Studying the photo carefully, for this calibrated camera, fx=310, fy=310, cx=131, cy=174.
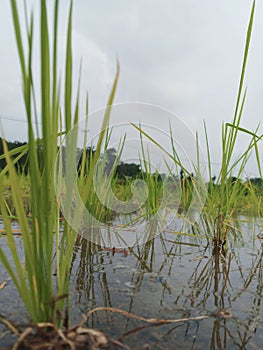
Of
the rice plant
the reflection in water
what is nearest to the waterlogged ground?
the reflection in water

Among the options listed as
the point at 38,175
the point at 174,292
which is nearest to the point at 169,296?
the point at 174,292

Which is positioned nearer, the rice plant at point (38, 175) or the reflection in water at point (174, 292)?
the rice plant at point (38, 175)

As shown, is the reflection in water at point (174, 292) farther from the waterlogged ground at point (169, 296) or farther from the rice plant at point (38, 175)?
the rice plant at point (38, 175)

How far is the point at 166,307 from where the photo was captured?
0.65 meters

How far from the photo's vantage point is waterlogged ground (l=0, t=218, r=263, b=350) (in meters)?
0.53

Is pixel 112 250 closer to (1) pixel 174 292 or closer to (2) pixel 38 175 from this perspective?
(1) pixel 174 292

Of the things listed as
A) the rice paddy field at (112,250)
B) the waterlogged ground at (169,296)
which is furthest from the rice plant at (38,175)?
the waterlogged ground at (169,296)

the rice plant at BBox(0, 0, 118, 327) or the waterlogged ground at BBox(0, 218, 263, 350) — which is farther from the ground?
the rice plant at BBox(0, 0, 118, 327)

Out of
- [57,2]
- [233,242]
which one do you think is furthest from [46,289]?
[233,242]

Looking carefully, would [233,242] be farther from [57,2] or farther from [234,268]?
[57,2]

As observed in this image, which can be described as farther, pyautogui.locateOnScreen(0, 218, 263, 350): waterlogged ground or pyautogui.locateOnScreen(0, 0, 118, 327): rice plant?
pyautogui.locateOnScreen(0, 218, 263, 350): waterlogged ground

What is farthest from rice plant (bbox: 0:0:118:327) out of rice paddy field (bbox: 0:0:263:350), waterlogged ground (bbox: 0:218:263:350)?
waterlogged ground (bbox: 0:218:263:350)

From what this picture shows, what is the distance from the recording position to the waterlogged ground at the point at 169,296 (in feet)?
1.74

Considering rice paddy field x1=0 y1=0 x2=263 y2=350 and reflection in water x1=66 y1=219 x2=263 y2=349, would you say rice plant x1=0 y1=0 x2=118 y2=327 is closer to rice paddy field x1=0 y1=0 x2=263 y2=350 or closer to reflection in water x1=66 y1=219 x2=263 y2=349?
rice paddy field x1=0 y1=0 x2=263 y2=350
